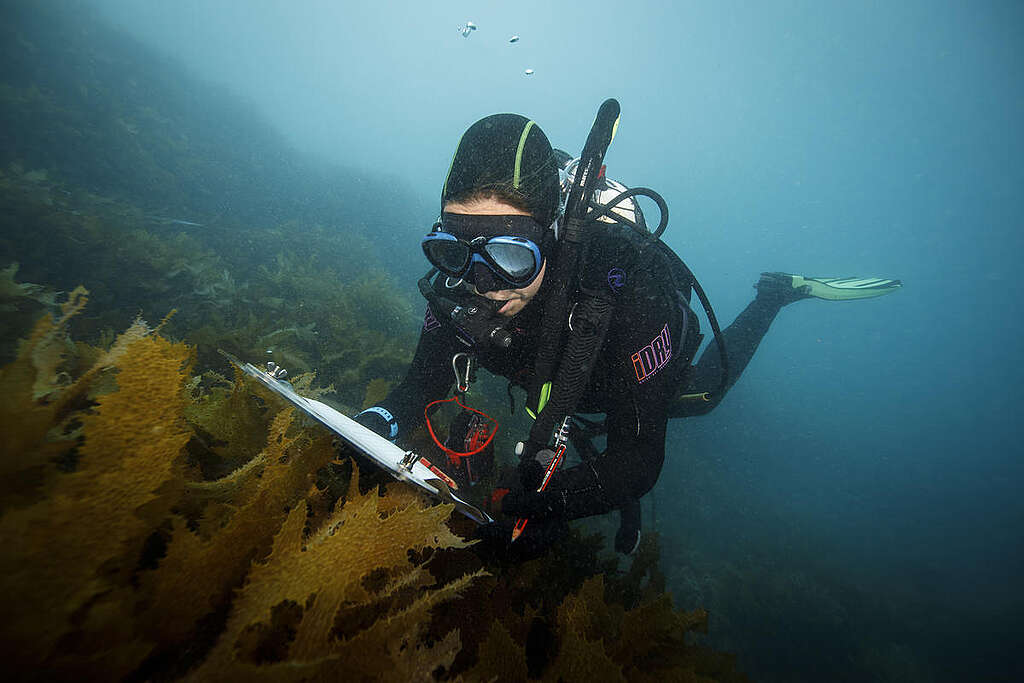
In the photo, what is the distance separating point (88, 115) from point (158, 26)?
5836cm

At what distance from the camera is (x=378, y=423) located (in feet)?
A: 7.79

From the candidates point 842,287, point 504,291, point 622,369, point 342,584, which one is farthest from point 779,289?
point 342,584

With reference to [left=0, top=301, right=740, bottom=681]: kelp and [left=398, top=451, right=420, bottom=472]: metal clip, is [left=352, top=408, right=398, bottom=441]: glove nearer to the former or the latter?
[left=0, top=301, right=740, bottom=681]: kelp

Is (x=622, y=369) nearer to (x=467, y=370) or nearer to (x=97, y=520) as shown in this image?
(x=467, y=370)

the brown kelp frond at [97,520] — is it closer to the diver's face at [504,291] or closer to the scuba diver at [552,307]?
the scuba diver at [552,307]

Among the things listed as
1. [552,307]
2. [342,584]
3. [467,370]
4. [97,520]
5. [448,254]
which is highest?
[448,254]

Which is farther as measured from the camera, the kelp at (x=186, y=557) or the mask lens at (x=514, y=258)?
the mask lens at (x=514, y=258)

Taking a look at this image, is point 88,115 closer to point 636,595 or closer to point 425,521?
point 425,521

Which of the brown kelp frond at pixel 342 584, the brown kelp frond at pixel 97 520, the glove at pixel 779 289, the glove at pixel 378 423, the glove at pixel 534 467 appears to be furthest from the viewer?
the glove at pixel 779 289

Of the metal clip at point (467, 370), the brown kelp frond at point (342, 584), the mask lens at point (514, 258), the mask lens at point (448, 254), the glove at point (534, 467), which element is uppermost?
the mask lens at point (514, 258)

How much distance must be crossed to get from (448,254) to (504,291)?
1.43 ft

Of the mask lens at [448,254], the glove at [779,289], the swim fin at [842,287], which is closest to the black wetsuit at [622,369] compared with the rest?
the mask lens at [448,254]

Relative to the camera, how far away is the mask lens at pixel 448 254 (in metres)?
2.21

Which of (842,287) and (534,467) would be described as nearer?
(534,467)
